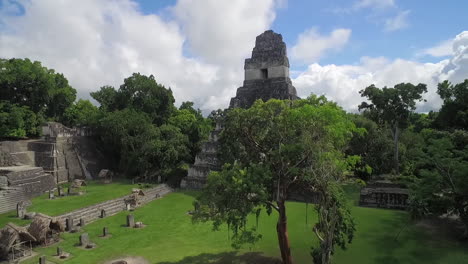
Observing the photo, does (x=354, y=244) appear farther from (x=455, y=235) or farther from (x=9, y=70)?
(x=9, y=70)

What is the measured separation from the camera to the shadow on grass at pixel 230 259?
10648 mm

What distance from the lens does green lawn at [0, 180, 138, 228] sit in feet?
52.9

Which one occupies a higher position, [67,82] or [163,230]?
[67,82]

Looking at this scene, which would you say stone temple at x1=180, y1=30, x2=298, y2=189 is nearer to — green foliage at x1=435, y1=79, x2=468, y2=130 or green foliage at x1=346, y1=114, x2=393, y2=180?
green foliage at x1=346, y1=114, x2=393, y2=180

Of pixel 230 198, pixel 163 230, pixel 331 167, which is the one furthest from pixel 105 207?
pixel 331 167

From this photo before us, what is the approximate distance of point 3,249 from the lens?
431 inches

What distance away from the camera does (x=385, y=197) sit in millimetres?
17016

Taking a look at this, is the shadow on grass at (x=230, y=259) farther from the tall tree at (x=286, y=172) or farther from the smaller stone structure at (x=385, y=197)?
the smaller stone structure at (x=385, y=197)

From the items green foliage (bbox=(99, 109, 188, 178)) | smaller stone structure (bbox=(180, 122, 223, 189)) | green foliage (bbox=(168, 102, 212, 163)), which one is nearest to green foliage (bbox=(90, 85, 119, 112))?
green foliage (bbox=(99, 109, 188, 178))

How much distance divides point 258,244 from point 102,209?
9375 mm

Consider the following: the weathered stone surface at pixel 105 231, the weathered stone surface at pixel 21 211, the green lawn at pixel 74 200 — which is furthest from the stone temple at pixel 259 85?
the weathered stone surface at pixel 21 211

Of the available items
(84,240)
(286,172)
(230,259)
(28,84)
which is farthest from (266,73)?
(28,84)

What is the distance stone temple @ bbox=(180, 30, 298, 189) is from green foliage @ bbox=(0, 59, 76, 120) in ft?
60.2

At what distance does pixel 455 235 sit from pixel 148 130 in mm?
22658
